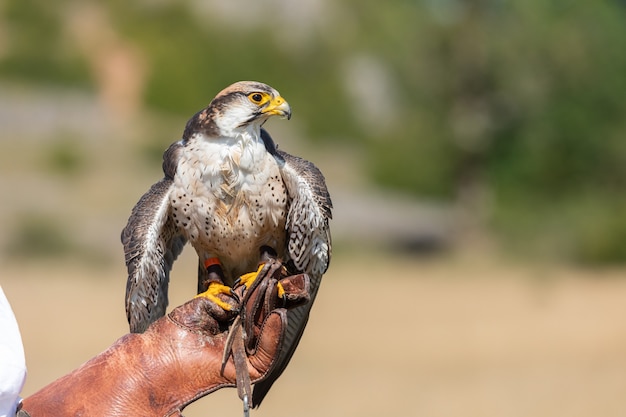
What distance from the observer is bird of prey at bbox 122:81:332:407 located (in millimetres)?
4012

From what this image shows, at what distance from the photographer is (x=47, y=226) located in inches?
801

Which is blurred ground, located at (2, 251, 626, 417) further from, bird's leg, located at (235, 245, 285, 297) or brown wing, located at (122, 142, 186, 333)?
brown wing, located at (122, 142, 186, 333)

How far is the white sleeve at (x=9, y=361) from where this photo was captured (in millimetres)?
2582

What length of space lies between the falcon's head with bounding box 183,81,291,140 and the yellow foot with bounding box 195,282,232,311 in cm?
64

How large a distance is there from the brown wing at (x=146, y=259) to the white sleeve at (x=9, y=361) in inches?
47.3

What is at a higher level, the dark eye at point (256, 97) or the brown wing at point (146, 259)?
the dark eye at point (256, 97)

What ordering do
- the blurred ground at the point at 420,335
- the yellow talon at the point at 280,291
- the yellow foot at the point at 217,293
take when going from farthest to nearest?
the blurred ground at the point at 420,335
the yellow talon at the point at 280,291
the yellow foot at the point at 217,293

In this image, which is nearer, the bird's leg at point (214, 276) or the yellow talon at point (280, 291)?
the yellow talon at point (280, 291)

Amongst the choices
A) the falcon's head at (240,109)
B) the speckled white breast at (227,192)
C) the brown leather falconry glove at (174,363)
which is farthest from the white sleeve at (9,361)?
the falcon's head at (240,109)

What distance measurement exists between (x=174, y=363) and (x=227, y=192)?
921 millimetres

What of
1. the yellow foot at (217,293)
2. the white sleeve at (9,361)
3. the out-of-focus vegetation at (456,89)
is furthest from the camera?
the out-of-focus vegetation at (456,89)

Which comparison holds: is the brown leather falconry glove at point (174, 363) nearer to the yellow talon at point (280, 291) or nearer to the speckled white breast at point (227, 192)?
the yellow talon at point (280, 291)

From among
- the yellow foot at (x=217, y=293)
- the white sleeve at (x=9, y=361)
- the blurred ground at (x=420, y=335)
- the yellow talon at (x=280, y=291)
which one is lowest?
the white sleeve at (x=9, y=361)

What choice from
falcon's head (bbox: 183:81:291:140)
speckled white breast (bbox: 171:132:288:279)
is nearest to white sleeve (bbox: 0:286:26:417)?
speckled white breast (bbox: 171:132:288:279)
